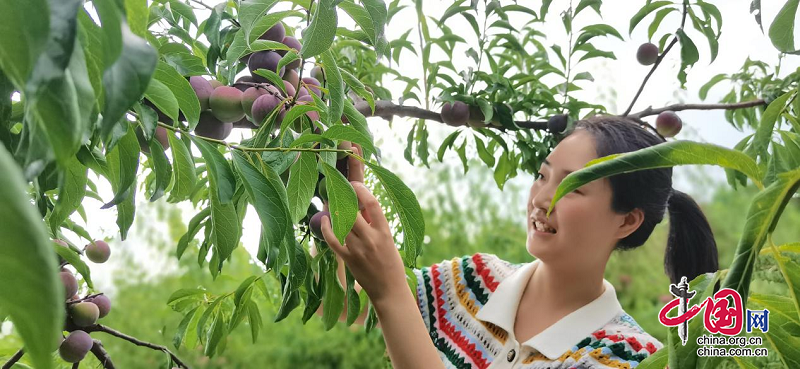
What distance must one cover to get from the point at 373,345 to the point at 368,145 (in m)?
2.03

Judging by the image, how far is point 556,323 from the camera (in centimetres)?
81

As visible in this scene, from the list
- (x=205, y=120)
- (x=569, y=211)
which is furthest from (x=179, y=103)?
(x=569, y=211)

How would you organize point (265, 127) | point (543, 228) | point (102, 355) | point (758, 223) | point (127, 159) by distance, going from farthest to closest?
point (543, 228) < point (102, 355) < point (265, 127) < point (127, 159) < point (758, 223)

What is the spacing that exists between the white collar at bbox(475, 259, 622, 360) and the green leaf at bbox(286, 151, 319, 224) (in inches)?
17.3

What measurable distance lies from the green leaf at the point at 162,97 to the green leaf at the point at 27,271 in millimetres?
207

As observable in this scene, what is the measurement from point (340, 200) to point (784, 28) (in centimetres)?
26

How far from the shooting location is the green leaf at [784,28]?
0.36 meters

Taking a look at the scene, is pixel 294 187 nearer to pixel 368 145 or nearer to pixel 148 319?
pixel 368 145

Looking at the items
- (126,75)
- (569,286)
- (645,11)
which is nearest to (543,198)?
(569,286)

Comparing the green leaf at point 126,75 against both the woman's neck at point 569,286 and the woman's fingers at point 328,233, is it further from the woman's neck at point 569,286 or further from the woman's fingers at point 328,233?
the woman's neck at point 569,286

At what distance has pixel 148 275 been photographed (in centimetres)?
229

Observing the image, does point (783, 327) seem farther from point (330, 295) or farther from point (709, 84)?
point (709, 84)

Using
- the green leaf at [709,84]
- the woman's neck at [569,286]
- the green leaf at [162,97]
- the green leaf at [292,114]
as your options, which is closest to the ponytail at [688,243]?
the woman's neck at [569,286]

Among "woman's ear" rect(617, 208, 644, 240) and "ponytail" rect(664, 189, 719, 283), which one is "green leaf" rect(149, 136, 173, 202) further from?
"ponytail" rect(664, 189, 719, 283)
